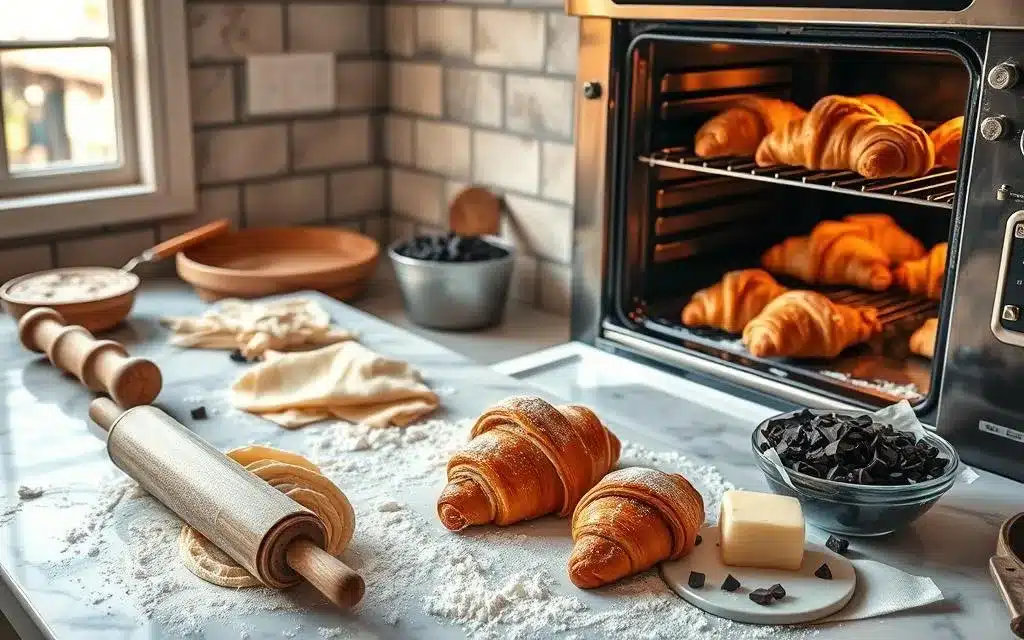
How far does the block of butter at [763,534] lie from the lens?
3.18 feet

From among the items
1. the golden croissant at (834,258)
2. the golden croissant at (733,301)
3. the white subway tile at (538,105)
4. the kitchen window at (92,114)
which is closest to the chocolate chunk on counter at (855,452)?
the golden croissant at (733,301)

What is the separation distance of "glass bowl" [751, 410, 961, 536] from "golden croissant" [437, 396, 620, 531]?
0.60 ft

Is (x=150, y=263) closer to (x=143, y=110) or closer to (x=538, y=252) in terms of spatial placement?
(x=143, y=110)

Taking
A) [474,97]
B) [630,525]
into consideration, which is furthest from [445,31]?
[630,525]

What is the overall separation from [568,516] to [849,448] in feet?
0.96

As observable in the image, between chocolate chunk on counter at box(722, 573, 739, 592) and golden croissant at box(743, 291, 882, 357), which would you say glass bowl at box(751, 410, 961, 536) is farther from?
golden croissant at box(743, 291, 882, 357)

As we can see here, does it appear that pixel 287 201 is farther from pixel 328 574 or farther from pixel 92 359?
pixel 328 574

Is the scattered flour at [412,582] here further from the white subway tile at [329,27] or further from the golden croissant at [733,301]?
the white subway tile at [329,27]

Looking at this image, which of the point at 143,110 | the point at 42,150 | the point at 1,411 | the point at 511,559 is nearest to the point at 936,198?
the point at 511,559

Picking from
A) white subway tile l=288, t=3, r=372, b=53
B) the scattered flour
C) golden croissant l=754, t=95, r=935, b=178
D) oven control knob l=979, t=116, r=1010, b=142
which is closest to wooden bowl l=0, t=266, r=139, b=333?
the scattered flour

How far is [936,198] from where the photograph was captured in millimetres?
1170

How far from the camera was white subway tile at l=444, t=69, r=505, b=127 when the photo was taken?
6.38 feet

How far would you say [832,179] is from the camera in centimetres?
130

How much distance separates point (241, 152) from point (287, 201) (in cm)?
15
